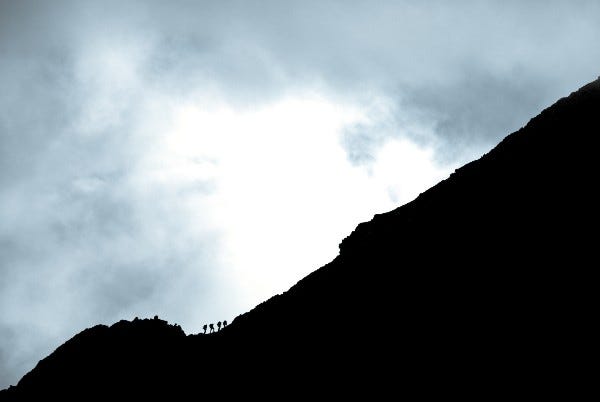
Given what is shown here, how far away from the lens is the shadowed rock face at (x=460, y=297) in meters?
16.5

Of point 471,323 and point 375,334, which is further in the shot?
point 375,334

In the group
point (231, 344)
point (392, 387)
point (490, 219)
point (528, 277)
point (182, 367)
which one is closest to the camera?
point (528, 277)

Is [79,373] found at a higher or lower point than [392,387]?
higher

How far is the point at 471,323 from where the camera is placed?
18.8 metres

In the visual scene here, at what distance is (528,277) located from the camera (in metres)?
18.1

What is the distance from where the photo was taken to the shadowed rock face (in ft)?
54.0

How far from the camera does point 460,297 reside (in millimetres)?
20219

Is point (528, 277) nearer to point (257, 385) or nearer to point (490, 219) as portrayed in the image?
point (490, 219)

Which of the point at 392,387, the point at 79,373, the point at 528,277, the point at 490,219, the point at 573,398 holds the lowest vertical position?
the point at 573,398

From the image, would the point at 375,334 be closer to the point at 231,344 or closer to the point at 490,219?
the point at 490,219

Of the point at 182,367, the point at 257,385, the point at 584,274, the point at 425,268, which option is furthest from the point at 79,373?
the point at 584,274

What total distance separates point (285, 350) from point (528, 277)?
17.1 metres

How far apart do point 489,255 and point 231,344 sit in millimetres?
23688

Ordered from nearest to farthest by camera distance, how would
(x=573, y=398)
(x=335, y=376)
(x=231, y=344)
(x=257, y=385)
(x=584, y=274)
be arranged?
1. (x=573, y=398)
2. (x=584, y=274)
3. (x=335, y=376)
4. (x=257, y=385)
5. (x=231, y=344)
